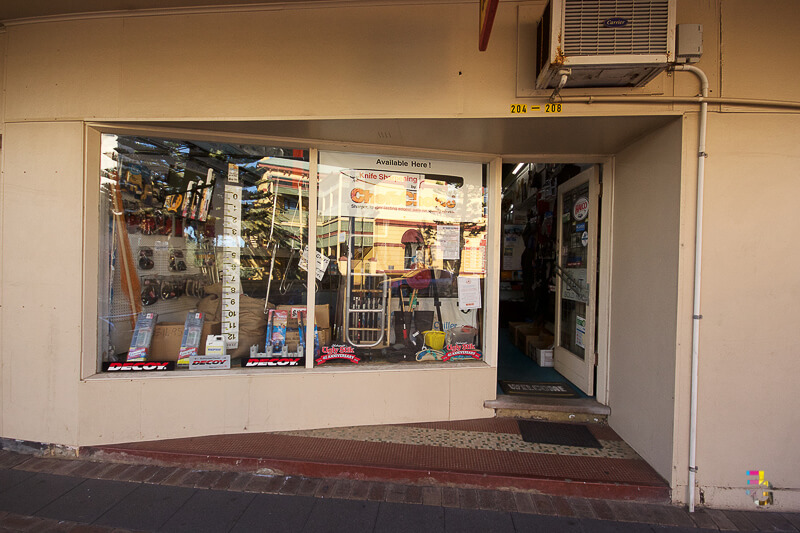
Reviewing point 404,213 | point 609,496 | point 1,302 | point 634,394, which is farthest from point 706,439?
point 1,302

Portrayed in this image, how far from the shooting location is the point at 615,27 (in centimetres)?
243

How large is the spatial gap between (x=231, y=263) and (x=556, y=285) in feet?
13.4

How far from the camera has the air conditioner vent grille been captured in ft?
7.92

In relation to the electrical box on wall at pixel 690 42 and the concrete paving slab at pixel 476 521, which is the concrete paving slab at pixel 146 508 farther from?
the electrical box on wall at pixel 690 42

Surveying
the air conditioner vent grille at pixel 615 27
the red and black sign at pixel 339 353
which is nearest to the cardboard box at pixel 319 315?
the red and black sign at pixel 339 353

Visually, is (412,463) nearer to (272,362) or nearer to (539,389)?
(272,362)

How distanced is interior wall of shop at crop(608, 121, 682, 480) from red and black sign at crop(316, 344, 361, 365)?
8.60 ft

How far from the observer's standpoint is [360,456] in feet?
10.0

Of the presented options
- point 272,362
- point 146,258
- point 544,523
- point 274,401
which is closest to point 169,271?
point 146,258

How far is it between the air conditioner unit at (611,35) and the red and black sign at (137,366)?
168 inches

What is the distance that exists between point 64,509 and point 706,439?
4719 millimetres

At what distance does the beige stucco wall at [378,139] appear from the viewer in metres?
2.65

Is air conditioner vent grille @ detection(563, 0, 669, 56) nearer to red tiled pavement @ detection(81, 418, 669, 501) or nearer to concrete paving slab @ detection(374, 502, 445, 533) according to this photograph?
red tiled pavement @ detection(81, 418, 669, 501)

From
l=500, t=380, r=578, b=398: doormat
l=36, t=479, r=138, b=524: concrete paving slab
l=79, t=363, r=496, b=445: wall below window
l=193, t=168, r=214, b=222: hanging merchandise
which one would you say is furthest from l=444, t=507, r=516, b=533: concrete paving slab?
l=193, t=168, r=214, b=222: hanging merchandise
